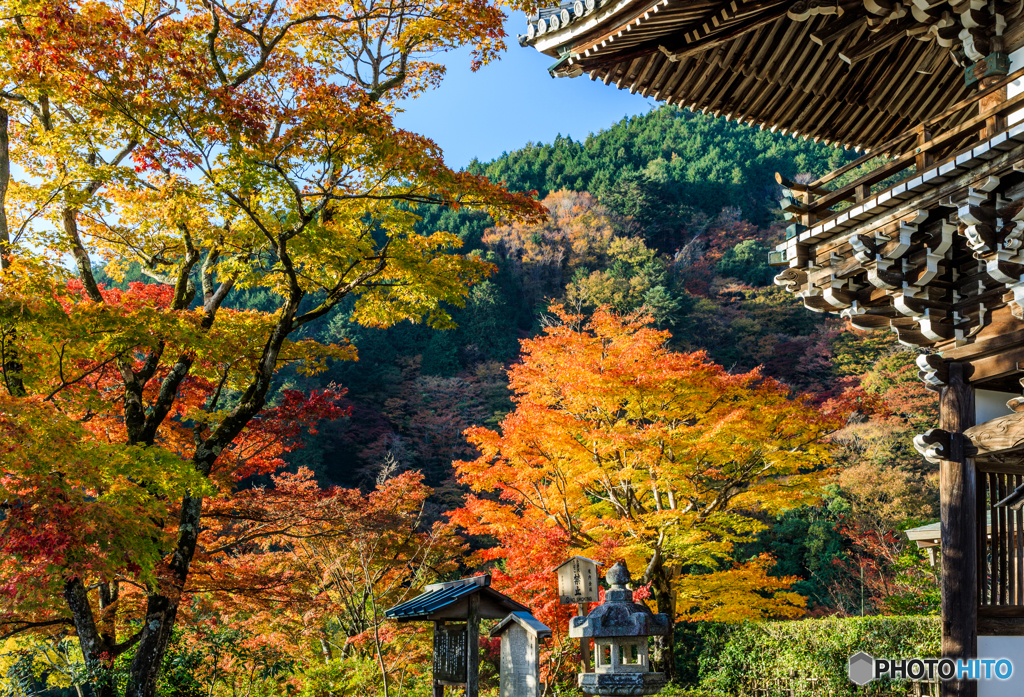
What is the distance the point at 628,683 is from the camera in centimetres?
464

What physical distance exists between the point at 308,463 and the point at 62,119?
1769 centimetres

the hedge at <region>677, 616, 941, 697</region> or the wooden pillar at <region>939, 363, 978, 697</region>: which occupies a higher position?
the wooden pillar at <region>939, 363, 978, 697</region>

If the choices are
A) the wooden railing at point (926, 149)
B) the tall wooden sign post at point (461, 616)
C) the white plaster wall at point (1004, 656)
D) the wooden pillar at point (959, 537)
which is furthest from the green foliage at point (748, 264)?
the white plaster wall at point (1004, 656)

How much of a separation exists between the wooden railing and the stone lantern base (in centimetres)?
303

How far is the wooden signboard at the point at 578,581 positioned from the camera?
8.16m

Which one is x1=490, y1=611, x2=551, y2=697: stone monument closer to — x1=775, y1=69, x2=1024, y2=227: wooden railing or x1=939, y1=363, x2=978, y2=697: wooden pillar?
x1=939, y1=363, x2=978, y2=697: wooden pillar

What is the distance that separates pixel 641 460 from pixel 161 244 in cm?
690

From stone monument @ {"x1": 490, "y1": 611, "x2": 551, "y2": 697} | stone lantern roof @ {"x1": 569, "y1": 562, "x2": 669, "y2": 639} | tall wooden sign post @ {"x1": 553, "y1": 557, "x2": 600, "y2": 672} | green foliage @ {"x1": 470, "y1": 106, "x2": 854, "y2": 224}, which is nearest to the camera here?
stone lantern roof @ {"x1": 569, "y1": 562, "x2": 669, "y2": 639}

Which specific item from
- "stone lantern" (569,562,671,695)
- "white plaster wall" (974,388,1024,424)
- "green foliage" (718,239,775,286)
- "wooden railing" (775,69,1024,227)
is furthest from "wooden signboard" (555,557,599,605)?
"green foliage" (718,239,775,286)

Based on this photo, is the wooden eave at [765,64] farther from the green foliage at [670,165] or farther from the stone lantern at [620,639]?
the green foliage at [670,165]

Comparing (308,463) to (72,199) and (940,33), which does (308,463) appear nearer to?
(72,199)

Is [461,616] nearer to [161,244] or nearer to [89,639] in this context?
[89,639]

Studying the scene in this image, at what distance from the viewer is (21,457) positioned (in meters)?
5.30

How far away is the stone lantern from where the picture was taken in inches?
184
